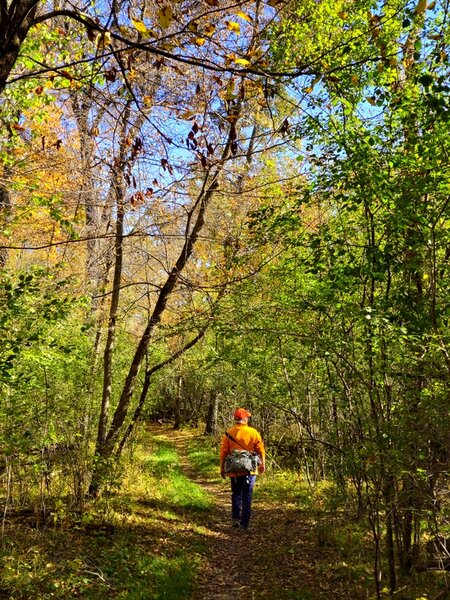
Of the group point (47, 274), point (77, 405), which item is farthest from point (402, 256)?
point (77, 405)

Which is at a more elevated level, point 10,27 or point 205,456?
point 10,27

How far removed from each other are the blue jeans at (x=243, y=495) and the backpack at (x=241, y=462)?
0.18 metres

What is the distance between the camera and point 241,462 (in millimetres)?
7676

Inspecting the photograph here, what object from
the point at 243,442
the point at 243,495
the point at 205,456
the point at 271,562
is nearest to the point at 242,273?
the point at 243,442

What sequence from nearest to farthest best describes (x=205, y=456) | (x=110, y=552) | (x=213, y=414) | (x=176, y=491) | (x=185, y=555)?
(x=110, y=552) < (x=185, y=555) < (x=176, y=491) < (x=205, y=456) < (x=213, y=414)

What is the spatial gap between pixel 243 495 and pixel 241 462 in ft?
2.00

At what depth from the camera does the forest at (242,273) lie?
3.73 m

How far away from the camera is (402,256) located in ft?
16.0

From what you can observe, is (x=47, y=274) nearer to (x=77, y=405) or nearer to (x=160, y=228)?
(x=160, y=228)

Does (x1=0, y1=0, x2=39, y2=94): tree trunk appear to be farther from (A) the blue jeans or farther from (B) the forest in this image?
(A) the blue jeans

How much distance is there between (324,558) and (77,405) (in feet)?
14.3

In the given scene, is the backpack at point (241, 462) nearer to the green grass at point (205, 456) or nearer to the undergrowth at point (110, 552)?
the undergrowth at point (110, 552)

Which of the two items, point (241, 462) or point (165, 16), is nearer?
point (165, 16)

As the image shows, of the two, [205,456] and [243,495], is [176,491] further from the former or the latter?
[205,456]
